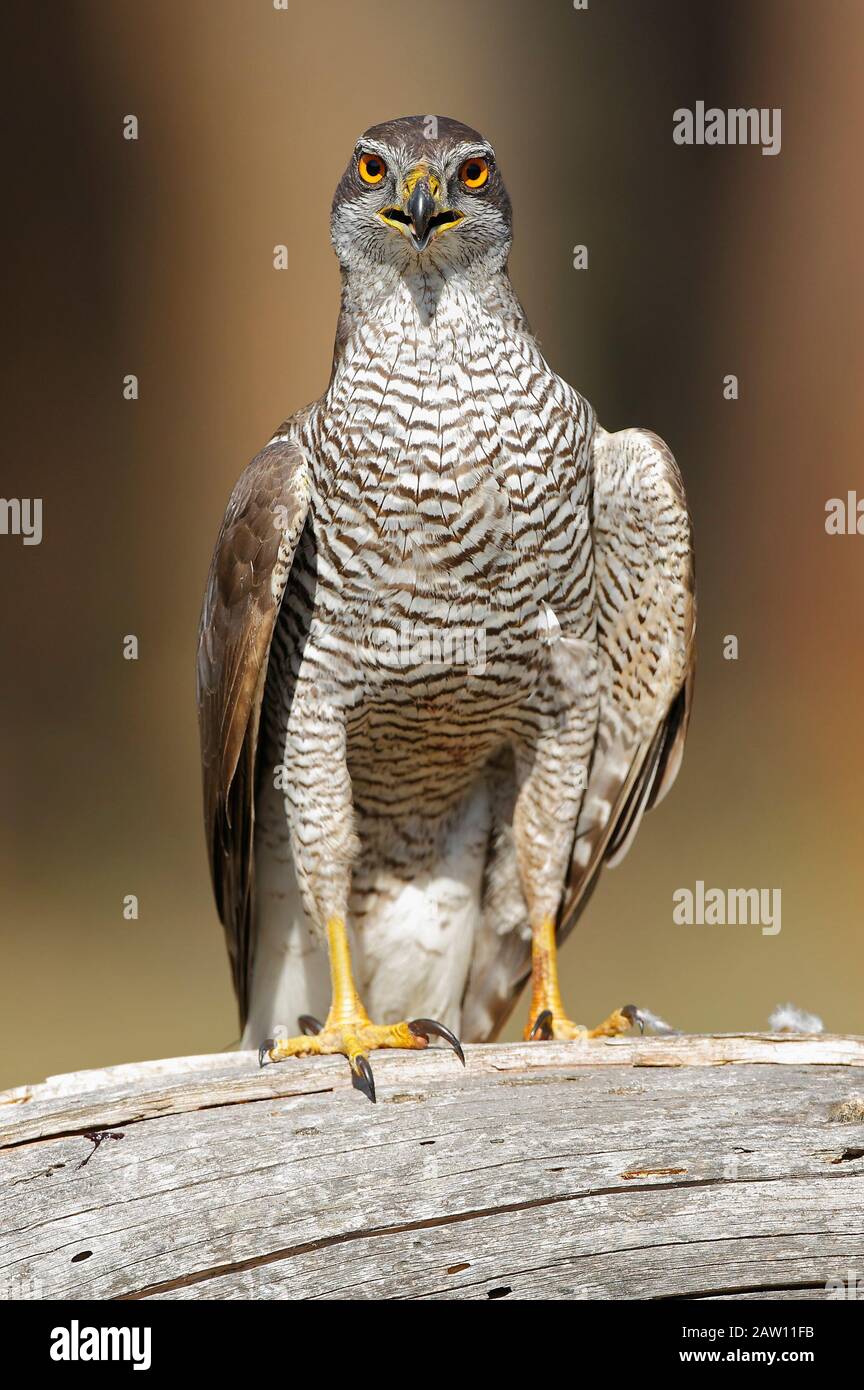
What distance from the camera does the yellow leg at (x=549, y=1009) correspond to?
2.96m

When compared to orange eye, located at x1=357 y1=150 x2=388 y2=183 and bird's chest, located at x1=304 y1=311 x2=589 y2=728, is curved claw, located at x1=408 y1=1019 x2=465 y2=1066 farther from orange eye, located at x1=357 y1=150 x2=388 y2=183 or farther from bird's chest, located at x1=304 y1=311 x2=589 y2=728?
orange eye, located at x1=357 y1=150 x2=388 y2=183

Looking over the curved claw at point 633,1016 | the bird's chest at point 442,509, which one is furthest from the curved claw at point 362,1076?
the bird's chest at point 442,509

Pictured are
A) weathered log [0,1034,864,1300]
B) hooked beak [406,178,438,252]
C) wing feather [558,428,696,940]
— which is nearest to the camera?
weathered log [0,1034,864,1300]

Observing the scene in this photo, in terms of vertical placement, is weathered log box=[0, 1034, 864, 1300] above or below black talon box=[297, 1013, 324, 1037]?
below

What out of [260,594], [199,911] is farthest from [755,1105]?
[199,911]

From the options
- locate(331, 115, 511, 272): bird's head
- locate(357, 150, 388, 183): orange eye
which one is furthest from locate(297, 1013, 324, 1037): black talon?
locate(357, 150, 388, 183): orange eye

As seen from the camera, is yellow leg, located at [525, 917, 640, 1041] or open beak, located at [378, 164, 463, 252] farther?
yellow leg, located at [525, 917, 640, 1041]

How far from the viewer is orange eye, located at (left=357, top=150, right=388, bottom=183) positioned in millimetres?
2789

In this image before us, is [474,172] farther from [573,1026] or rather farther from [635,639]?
[573,1026]

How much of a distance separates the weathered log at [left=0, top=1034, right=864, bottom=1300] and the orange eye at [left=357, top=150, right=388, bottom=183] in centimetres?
180

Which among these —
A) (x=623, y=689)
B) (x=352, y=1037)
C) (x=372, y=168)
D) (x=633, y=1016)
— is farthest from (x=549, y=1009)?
(x=372, y=168)

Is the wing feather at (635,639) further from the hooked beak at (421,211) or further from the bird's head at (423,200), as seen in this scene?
the hooked beak at (421,211)

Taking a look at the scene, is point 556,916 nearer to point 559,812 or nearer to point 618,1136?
point 559,812

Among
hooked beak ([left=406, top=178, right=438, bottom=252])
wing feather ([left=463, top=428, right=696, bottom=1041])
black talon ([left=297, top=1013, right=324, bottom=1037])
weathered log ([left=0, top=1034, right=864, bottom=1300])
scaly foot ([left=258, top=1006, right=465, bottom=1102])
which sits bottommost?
weathered log ([left=0, top=1034, right=864, bottom=1300])
